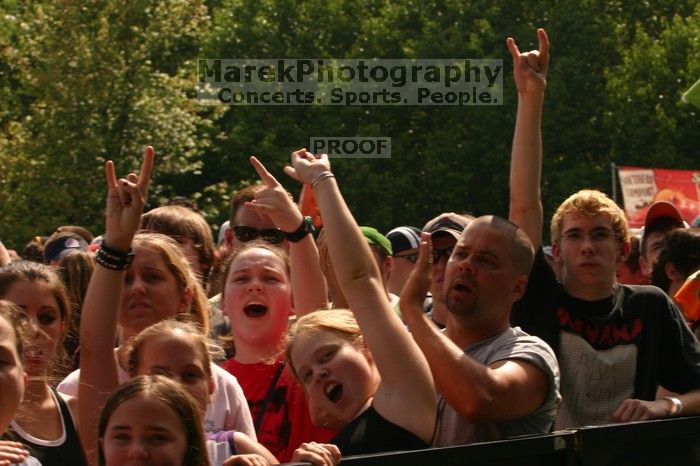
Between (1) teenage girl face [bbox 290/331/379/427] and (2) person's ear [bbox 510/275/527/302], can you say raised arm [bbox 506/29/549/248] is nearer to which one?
(2) person's ear [bbox 510/275/527/302]

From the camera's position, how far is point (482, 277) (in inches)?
178

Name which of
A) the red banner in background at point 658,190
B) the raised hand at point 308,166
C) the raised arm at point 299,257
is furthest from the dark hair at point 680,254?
the red banner in background at point 658,190

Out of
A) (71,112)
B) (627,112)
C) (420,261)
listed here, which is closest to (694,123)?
(627,112)

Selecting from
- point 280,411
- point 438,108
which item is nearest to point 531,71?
point 280,411

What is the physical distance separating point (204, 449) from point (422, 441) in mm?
740

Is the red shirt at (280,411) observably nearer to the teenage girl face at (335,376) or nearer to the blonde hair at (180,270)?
the teenage girl face at (335,376)

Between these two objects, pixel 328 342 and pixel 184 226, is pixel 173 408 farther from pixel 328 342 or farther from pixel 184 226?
pixel 184 226

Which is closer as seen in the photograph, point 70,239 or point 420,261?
point 420,261

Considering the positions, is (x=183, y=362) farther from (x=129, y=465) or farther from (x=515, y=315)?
(x=515, y=315)

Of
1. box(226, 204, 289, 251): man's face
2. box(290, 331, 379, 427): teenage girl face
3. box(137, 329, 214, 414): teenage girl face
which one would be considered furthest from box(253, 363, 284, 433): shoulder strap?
box(226, 204, 289, 251): man's face

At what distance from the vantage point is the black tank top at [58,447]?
12.8ft

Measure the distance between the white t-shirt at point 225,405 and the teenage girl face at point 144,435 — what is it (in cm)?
85

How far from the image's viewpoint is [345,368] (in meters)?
4.29

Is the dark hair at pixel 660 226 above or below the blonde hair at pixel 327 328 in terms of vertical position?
above
